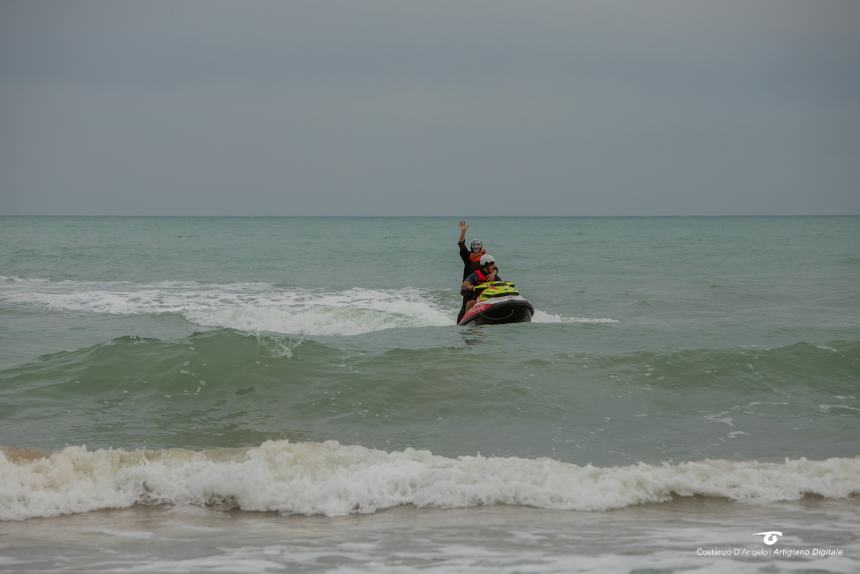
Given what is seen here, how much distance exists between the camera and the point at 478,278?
16406mm

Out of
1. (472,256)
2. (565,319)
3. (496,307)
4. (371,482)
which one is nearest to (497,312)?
(496,307)

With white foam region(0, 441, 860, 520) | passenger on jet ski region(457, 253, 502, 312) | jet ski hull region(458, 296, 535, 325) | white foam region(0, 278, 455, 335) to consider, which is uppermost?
passenger on jet ski region(457, 253, 502, 312)

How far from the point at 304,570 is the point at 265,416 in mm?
5172

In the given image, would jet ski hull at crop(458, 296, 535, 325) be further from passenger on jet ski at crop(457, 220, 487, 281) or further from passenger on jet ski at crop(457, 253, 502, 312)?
passenger on jet ski at crop(457, 220, 487, 281)

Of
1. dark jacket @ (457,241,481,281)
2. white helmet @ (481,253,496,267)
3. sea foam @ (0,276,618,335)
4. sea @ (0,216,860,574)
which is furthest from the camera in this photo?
sea foam @ (0,276,618,335)

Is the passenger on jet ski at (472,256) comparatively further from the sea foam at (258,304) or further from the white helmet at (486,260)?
the sea foam at (258,304)

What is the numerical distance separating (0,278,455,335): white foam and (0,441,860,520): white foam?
10664 mm

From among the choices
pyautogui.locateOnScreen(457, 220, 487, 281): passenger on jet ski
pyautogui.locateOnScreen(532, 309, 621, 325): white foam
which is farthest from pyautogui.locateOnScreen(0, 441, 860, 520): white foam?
pyautogui.locateOnScreen(532, 309, 621, 325): white foam

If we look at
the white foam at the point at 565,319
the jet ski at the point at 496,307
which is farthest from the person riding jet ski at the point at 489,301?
the white foam at the point at 565,319

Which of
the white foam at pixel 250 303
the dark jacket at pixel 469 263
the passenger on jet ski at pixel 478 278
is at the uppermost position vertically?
the dark jacket at pixel 469 263

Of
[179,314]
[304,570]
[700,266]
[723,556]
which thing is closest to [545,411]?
[723,556]

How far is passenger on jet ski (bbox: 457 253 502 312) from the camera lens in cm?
1631

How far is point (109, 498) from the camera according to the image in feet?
24.3

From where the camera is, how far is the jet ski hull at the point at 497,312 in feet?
52.9
